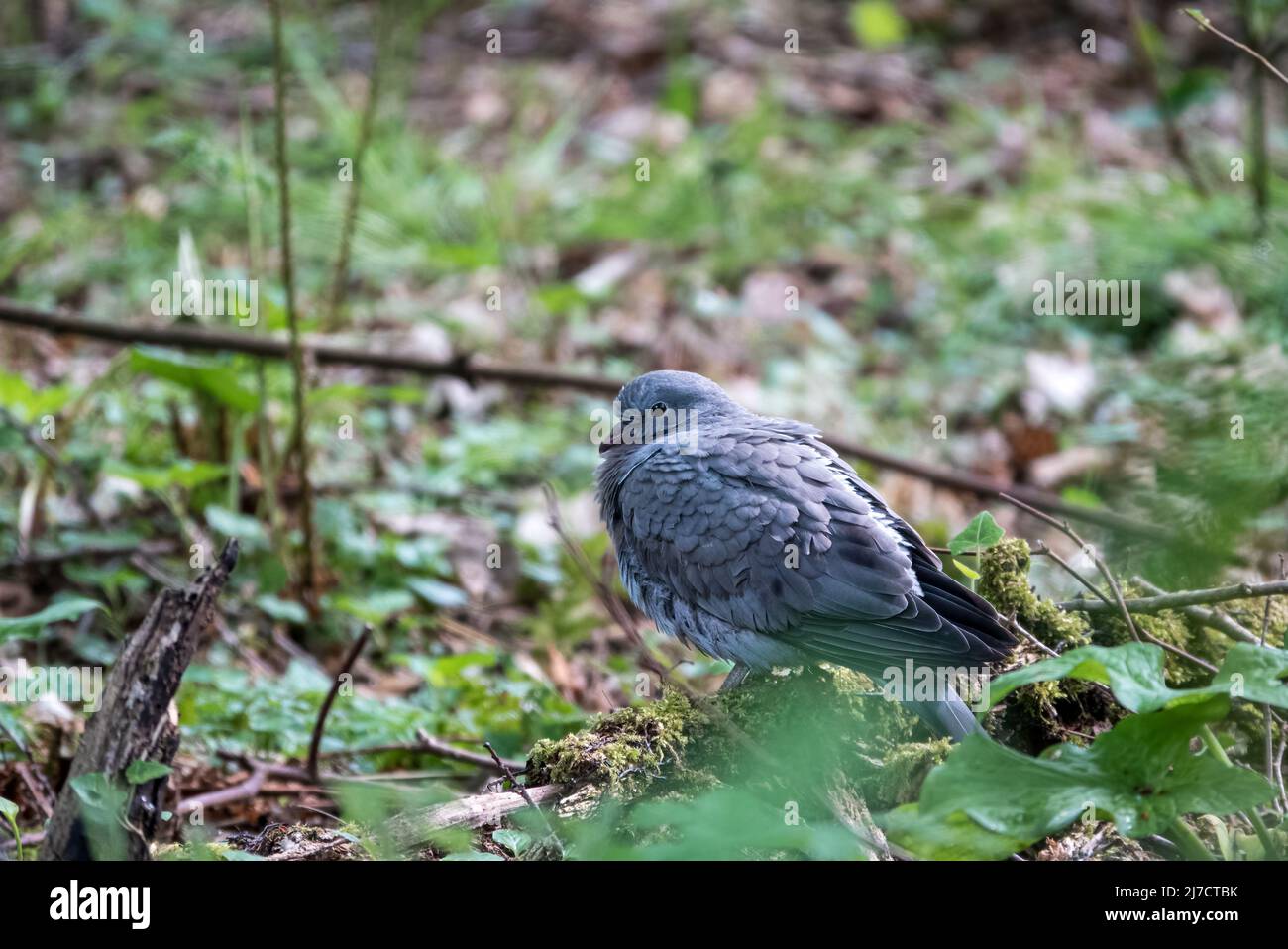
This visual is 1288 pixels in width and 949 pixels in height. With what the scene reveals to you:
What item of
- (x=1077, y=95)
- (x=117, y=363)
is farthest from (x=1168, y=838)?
(x=1077, y=95)

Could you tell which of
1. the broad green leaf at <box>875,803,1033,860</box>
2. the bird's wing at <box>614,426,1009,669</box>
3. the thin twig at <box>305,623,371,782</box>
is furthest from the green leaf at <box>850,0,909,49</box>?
the broad green leaf at <box>875,803,1033,860</box>

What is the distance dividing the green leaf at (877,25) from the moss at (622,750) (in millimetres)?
9556

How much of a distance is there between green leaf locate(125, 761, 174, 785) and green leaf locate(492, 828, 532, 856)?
2.81 feet

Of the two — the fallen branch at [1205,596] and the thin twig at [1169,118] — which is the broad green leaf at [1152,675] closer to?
the fallen branch at [1205,596]

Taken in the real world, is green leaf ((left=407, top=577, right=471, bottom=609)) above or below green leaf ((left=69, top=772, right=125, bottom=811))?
above

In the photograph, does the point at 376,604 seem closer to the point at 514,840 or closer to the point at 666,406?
the point at 666,406

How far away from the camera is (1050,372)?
7824mm

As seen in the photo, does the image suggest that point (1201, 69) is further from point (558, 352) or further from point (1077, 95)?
point (558, 352)

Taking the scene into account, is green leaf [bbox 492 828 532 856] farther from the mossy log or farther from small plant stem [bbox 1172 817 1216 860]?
small plant stem [bbox 1172 817 1216 860]

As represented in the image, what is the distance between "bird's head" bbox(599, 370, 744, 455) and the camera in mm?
4160

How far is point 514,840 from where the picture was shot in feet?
8.91

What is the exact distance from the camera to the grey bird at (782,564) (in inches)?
127

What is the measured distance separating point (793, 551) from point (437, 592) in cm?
243

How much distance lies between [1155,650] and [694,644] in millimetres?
1588
